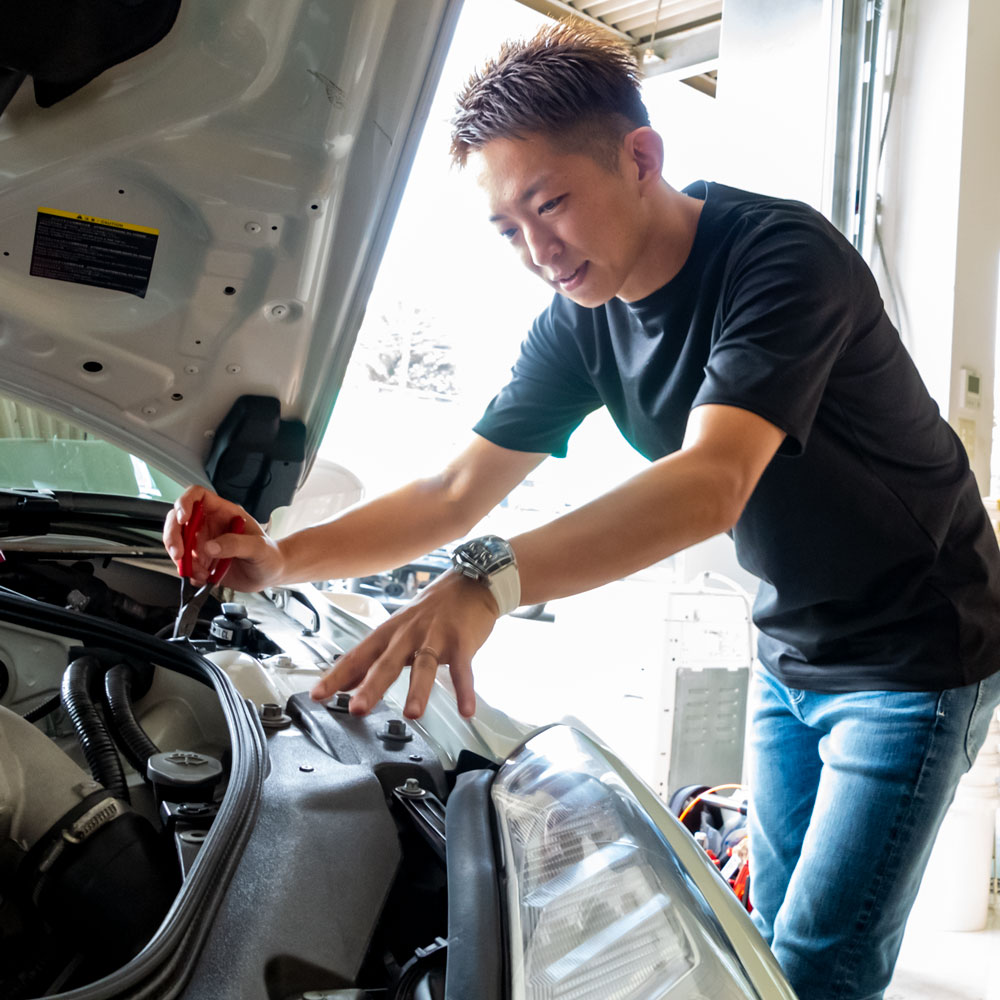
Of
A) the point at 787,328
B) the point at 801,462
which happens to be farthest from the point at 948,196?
the point at 787,328

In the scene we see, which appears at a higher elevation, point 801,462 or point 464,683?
point 801,462

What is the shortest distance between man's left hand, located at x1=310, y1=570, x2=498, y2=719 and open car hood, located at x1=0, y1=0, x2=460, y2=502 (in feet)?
1.80

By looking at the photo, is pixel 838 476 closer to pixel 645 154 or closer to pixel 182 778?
pixel 645 154

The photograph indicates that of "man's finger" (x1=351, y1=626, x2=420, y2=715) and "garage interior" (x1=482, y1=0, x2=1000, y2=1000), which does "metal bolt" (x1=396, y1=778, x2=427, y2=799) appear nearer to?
"man's finger" (x1=351, y1=626, x2=420, y2=715)

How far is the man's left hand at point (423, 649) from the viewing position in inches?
29.3

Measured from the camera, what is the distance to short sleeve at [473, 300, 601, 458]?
4.95 feet

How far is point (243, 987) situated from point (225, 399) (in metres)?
0.94

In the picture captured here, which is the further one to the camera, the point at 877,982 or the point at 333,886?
the point at 877,982

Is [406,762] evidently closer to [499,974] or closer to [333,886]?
[333,886]

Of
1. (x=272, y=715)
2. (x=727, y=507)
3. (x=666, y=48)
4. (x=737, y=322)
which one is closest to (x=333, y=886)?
(x=272, y=715)

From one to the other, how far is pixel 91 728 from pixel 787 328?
861 millimetres

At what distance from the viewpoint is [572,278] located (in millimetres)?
1227

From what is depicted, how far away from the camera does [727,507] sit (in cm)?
96

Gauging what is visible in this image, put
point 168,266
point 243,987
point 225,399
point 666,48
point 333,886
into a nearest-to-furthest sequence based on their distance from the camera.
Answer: point 243,987, point 333,886, point 168,266, point 225,399, point 666,48
